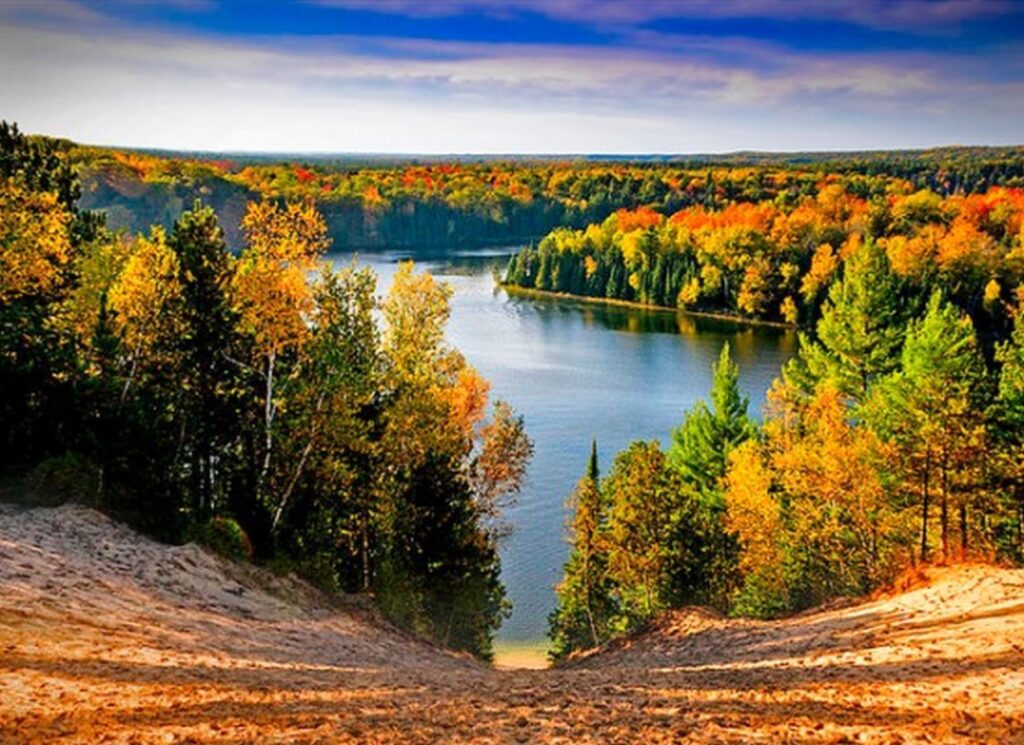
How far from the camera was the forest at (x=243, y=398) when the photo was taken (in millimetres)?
19531

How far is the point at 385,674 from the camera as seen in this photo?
12484 mm

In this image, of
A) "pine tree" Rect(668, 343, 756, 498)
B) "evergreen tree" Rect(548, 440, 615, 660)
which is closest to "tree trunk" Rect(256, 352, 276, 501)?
"evergreen tree" Rect(548, 440, 615, 660)

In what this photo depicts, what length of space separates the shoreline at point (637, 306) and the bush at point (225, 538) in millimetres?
73782

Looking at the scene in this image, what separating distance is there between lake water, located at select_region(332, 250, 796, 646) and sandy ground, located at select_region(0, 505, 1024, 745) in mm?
19091

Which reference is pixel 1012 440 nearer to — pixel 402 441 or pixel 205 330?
pixel 402 441

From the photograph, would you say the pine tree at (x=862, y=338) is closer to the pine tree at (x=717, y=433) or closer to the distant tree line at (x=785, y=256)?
the pine tree at (x=717, y=433)

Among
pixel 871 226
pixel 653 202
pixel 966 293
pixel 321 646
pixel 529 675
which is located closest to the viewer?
pixel 529 675

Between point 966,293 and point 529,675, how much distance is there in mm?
81552

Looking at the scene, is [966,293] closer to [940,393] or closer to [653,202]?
[940,393]

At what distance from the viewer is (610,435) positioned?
158 ft

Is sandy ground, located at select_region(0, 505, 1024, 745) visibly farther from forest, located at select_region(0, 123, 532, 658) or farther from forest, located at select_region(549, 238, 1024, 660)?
forest, located at select_region(549, 238, 1024, 660)

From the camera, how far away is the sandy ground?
30.1 ft

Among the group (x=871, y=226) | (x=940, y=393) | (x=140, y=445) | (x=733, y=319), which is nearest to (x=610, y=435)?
(x=940, y=393)

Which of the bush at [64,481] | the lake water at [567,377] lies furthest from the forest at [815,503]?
the bush at [64,481]
